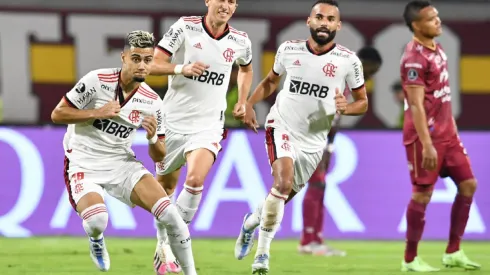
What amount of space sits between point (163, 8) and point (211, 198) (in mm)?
4663

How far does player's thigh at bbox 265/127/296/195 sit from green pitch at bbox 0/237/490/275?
0.82m

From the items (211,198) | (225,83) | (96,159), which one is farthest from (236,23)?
(96,159)

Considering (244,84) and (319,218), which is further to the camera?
(319,218)

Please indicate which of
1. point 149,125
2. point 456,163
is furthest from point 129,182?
point 456,163

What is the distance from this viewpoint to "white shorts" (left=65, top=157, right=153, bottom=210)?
27.0 feet

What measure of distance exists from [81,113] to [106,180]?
0.57 m

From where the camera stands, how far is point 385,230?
1317 cm

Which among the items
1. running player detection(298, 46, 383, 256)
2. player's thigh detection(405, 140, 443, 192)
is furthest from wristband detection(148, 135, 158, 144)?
running player detection(298, 46, 383, 256)

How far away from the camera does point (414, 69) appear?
9.11 metres

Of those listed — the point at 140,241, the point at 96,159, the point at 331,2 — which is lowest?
the point at 140,241

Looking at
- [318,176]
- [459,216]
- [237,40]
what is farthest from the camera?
[318,176]

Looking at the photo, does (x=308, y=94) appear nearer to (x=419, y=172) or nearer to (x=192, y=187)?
(x=419, y=172)

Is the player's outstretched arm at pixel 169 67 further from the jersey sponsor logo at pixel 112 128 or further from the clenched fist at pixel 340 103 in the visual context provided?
the clenched fist at pixel 340 103

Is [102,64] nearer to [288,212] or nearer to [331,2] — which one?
[288,212]
